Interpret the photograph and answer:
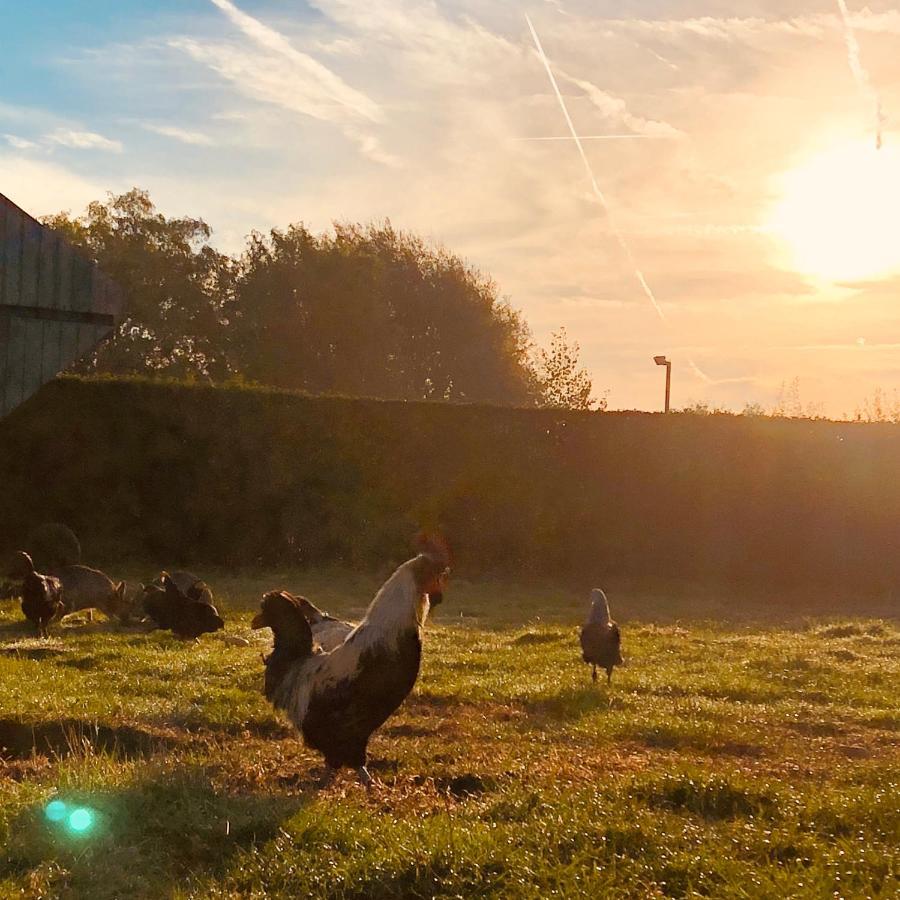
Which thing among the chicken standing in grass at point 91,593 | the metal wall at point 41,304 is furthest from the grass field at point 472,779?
the metal wall at point 41,304

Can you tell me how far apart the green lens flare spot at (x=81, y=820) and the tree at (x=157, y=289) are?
39449 millimetres

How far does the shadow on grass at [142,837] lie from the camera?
16.8 feet

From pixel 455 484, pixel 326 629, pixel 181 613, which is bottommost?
pixel 181 613

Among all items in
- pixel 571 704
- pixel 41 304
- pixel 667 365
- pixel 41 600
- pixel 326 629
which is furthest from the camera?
pixel 667 365

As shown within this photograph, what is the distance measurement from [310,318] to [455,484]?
25660 millimetres

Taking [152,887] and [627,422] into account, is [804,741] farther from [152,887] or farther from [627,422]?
[627,422]

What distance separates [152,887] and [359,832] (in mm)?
1139

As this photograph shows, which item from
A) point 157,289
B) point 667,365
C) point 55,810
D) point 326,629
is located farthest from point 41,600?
point 157,289

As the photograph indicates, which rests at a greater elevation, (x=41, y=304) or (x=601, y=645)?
(x=41, y=304)

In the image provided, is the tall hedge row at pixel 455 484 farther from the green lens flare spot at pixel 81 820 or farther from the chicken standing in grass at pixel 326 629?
the green lens flare spot at pixel 81 820

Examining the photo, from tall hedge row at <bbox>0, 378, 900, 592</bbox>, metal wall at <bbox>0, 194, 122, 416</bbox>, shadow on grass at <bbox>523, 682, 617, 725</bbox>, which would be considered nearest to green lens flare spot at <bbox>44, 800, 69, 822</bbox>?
shadow on grass at <bbox>523, 682, 617, 725</bbox>

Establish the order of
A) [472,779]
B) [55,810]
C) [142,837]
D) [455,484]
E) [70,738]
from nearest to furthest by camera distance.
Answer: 1. [142,837]
2. [55,810]
3. [472,779]
4. [70,738]
5. [455,484]

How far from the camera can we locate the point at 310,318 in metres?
48.1

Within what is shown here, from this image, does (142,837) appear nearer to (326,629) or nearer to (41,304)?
(326,629)
